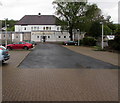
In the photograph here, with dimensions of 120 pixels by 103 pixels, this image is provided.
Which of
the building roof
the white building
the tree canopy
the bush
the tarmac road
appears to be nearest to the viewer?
the tarmac road

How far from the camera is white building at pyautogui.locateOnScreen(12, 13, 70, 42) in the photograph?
8075 cm

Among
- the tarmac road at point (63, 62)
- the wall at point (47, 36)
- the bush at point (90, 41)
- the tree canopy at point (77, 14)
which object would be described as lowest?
the tarmac road at point (63, 62)

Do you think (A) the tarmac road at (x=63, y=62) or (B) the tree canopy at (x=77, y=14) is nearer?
(A) the tarmac road at (x=63, y=62)

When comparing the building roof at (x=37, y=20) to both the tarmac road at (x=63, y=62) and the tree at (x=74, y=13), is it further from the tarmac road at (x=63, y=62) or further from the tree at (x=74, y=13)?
the tarmac road at (x=63, y=62)

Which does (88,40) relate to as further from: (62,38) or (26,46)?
(62,38)

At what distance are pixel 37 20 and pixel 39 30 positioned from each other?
6.36 meters

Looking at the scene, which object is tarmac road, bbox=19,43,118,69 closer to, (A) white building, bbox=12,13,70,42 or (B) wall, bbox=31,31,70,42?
(A) white building, bbox=12,13,70,42

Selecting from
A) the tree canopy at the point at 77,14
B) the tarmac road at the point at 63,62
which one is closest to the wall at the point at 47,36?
the tree canopy at the point at 77,14

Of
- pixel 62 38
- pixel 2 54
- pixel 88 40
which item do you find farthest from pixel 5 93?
pixel 62 38

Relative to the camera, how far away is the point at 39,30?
80.8 meters

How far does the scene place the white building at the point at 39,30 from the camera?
80.8 meters

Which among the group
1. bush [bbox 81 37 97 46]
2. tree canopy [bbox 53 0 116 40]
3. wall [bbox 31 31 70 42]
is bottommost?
bush [bbox 81 37 97 46]

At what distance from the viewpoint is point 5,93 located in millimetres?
6812

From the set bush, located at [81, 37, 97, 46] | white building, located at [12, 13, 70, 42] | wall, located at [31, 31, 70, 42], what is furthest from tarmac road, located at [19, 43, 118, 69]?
wall, located at [31, 31, 70, 42]
